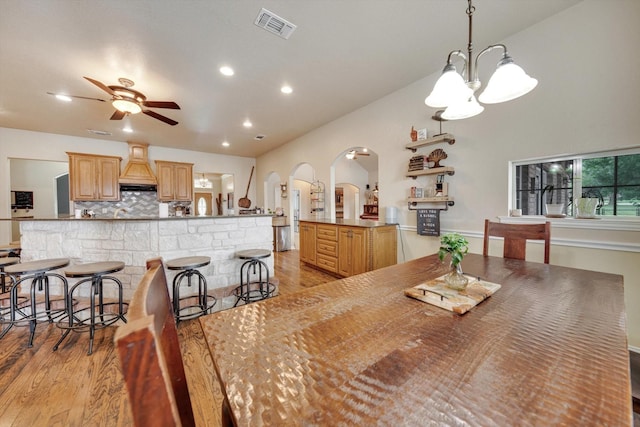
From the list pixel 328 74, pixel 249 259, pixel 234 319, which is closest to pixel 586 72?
pixel 328 74

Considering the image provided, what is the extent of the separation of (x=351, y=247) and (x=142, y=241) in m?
2.63

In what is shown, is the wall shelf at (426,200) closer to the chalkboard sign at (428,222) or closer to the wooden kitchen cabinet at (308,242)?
the chalkboard sign at (428,222)

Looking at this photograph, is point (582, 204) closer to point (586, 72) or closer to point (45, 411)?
point (586, 72)

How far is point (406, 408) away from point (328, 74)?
11.0ft

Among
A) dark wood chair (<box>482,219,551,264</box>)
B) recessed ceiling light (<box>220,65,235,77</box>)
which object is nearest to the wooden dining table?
dark wood chair (<box>482,219,551,264</box>)

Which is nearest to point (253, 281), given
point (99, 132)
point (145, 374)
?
point (145, 374)

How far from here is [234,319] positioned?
0.95 m

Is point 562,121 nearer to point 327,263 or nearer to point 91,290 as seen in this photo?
point 327,263

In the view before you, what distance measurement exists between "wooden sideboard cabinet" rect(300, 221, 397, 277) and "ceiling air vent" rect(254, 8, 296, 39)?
Result: 240 centimetres

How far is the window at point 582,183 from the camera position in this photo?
2.01 m

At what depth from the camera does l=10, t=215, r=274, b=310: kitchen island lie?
2.62 m

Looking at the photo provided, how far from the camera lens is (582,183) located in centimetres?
224

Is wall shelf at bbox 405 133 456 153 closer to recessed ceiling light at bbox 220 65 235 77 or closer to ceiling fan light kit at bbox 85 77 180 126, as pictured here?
recessed ceiling light at bbox 220 65 235 77

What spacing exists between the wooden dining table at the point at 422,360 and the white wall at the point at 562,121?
4.42 ft
